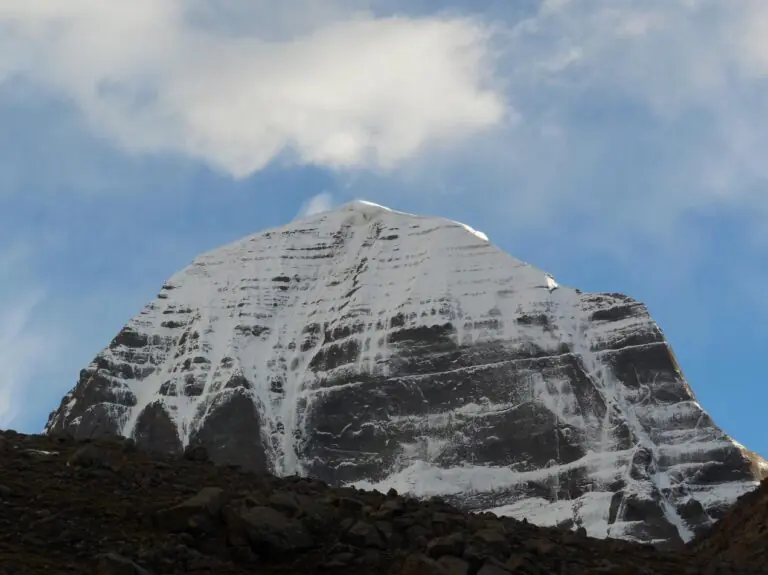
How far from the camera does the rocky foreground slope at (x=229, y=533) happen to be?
25734 mm

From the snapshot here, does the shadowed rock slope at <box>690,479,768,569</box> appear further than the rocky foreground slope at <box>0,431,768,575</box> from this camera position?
Yes

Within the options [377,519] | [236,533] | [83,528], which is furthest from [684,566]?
[83,528]

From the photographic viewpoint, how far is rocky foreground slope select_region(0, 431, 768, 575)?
25734 mm

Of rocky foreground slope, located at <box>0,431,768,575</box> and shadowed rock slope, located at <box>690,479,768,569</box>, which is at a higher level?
shadowed rock slope, located at <box>690,479,768,569</box>

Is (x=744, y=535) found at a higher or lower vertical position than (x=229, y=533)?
higher

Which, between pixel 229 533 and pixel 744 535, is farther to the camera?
pixel 744 535

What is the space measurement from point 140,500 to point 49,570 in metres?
3.92

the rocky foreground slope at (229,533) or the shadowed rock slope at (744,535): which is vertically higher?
the shadowed rock slope at (744,535)

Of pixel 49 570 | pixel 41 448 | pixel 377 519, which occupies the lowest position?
pixel 49 570

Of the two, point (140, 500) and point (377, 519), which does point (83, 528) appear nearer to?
point (140, 500)

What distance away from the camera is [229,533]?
26.8 metres

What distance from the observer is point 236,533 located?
26.7 metres

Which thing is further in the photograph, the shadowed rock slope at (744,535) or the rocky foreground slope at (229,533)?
the shadowed rock slope at (744,535)

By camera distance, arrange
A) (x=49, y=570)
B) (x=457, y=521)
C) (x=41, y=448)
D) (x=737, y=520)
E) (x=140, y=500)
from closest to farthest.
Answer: (x=49, y=570) < (x=140, y=500) < (x=457, y=521) < (x=41, y=448) < (x=737, y=520)
